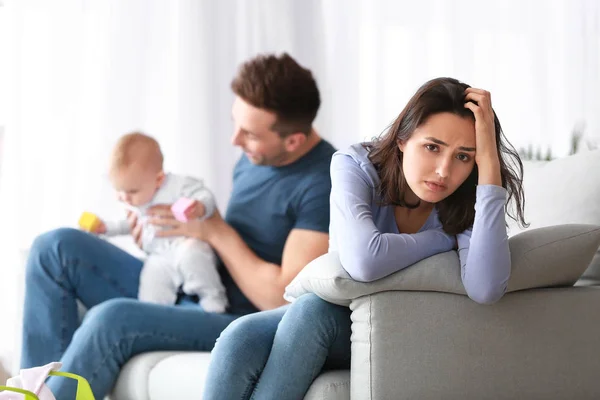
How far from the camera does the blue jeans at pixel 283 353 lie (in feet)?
5.64

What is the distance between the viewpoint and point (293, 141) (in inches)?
104

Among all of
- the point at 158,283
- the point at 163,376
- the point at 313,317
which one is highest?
the point at 313,317

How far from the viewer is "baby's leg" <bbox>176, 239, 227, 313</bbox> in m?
2.55

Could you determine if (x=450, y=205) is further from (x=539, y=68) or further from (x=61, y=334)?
(x=539, y=68)

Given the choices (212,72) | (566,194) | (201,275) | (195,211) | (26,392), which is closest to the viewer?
(26,392)

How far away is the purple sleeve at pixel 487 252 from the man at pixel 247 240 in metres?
0.84

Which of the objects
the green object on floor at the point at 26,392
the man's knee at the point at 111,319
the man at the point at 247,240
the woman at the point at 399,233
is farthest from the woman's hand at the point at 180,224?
the green object on floor at the point at 26,392

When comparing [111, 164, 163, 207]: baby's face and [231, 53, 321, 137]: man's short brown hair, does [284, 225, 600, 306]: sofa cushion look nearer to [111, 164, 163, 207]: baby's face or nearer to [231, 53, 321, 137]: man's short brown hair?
[231, 53, 321, 137]: man's short brown hair

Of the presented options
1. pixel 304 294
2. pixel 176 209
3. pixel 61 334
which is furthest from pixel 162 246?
pixel 304 294

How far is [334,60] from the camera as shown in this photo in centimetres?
409

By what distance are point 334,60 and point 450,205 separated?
2.29 m

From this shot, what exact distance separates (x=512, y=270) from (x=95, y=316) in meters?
1.12

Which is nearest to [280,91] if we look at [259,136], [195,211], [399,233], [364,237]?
[259,136]

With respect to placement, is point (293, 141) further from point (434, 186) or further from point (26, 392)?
point (26, 392)
